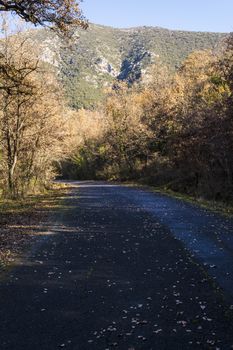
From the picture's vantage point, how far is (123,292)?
857cm

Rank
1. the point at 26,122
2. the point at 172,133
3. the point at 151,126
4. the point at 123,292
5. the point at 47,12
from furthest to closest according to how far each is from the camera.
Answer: the point at 151,126 < the point at 172,133 < the point at 26,122 < the point at 47,12 < the point at 123,292

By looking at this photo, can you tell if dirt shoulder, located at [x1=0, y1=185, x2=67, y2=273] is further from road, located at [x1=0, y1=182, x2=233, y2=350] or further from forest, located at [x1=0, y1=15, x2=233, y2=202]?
forest, located at [x1=0, y1=15, x2=233, y2=202]

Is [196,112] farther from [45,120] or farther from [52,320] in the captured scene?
[52,320]

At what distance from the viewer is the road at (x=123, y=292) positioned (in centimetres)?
645

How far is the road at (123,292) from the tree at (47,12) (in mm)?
7387

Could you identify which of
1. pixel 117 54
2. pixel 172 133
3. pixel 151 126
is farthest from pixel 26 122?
pixel 117 54

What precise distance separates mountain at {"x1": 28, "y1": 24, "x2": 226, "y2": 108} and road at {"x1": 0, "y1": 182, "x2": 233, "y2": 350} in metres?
113

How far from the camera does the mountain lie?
133 metres

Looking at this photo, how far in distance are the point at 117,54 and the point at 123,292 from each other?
165m

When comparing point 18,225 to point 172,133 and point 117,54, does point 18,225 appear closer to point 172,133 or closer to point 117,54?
point 172,133

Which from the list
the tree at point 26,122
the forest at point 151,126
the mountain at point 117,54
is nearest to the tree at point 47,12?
the forest at point 151,126

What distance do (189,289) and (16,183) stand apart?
23.8m

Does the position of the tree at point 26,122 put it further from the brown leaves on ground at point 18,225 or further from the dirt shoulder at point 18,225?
the brown leaves on ground at point 18,225

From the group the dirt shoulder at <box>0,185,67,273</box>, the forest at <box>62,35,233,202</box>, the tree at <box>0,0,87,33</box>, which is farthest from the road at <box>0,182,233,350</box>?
the forest at <box>62,35,233,202</box>
